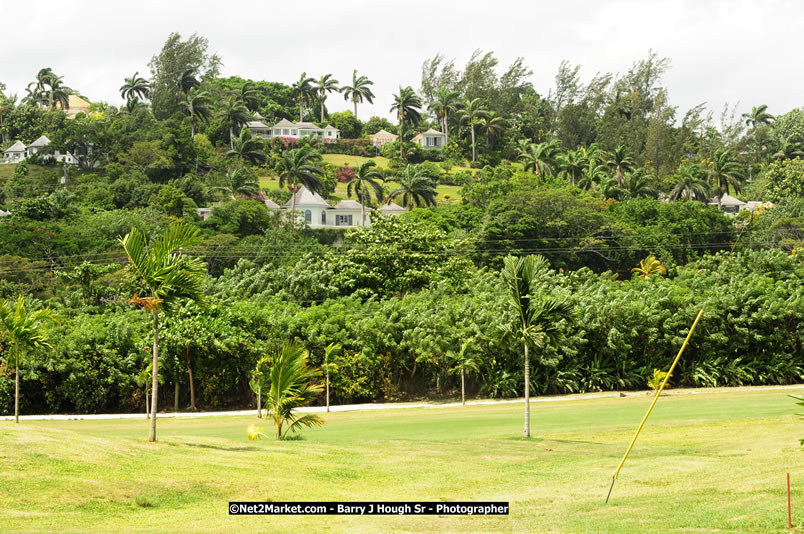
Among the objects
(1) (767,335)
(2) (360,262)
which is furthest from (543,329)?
(2) (360,262)

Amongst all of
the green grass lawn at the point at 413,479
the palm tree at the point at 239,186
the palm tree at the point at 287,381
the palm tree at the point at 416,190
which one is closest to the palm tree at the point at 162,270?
the green grass lawn at the point at 413,479

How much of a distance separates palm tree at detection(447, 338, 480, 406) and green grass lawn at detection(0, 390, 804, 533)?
1982cm

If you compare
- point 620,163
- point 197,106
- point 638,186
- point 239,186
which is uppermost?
point 197,106

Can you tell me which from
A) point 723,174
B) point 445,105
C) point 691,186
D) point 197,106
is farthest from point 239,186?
point 723,174

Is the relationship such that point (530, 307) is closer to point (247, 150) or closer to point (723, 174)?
point (723, 174)

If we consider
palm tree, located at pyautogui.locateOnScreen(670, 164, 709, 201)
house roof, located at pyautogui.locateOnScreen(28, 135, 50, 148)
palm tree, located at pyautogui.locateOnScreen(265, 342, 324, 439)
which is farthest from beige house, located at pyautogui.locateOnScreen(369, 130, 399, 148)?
palm tree, located at pyautogui.locateOnScreen(265, 342, 324, 439)

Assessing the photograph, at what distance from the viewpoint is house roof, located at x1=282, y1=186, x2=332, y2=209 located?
120750mm

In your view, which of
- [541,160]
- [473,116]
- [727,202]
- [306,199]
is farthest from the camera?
[473,116]

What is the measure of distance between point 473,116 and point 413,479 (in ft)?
486

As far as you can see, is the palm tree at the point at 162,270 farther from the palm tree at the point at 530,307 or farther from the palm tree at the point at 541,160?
the palm tree at the point at 541,160

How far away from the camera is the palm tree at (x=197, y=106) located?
519 ft

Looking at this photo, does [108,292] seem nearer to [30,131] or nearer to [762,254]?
[762,254]

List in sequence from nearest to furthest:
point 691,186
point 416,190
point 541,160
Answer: point 416,190, point 691,186, point 541,160

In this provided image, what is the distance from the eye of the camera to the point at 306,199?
12125cm
